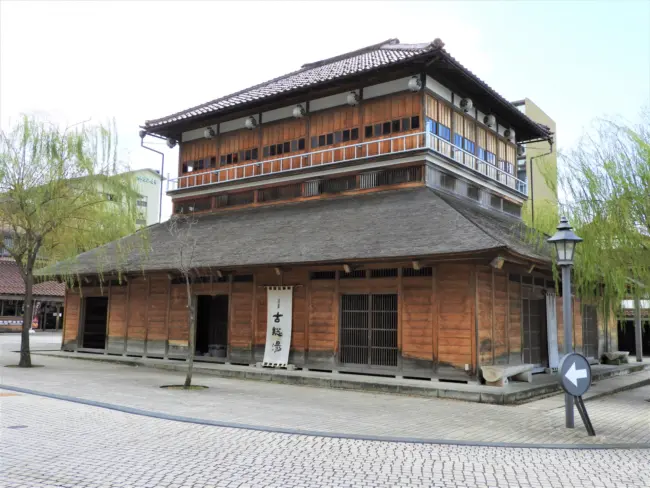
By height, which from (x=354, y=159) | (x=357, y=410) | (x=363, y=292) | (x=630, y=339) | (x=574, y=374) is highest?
(x=354, y=159)

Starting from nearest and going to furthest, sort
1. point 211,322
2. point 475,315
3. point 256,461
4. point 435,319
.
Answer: point 256,461
point 475,315
point 435,319
point 211,322

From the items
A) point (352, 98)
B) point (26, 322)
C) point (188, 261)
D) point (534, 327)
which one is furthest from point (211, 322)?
point (534, 327)

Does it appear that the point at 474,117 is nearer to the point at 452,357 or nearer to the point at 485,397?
the point at 452,357

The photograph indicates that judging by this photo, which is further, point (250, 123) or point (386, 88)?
point (250, 123)

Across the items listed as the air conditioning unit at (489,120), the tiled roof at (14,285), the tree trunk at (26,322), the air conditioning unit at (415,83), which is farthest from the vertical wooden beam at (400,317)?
the tiled roof at (14,285)

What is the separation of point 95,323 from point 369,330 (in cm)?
1368

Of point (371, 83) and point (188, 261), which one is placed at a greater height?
point (371, 83)

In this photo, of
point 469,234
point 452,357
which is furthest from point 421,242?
point 452,357

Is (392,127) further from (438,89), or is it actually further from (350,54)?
(350,54)

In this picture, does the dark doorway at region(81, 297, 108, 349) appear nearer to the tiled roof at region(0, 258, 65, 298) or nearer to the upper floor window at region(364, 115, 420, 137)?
the upper floor window at region(364, 115, 420, 137)

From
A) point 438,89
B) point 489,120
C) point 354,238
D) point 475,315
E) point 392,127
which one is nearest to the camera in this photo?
point 475,315

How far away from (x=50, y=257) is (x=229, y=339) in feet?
21.9

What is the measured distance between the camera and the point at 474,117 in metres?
19.9

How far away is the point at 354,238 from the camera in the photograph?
14.7 metres
